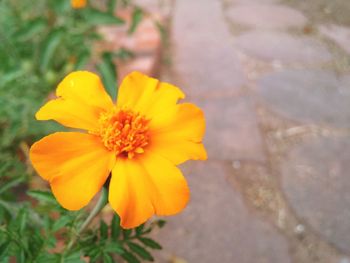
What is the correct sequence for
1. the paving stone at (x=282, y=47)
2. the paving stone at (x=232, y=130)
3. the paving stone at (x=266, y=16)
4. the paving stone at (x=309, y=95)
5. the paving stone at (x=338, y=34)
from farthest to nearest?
the paving stone at (x=266, y=16) → the paving stone at (x=338, y=34) → the paving stone at (x=282, y=47) → the paving stone at (x=309, y=95) → the paving stone at (x=232, y=130)

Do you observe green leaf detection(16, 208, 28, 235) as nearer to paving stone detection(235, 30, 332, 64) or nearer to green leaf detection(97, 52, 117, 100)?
green leaf detection(97, 52, 117, 100)

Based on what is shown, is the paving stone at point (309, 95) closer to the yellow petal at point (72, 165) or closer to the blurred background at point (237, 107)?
the blurred background at point (237, 107)

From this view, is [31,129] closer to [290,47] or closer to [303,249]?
[303,249]

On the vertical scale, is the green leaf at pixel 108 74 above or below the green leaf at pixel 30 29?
below

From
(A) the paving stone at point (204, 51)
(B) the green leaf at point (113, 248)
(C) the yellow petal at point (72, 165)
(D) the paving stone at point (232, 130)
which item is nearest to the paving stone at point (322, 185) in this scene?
(D) the paving stone at point (232, 130)

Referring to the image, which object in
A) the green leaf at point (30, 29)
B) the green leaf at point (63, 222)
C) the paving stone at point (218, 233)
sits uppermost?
the green leaf at point (63, 222)

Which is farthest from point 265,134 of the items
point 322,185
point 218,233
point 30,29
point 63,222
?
point 63,222

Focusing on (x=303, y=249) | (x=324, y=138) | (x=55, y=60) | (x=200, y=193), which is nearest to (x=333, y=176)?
(x=324, y=138)

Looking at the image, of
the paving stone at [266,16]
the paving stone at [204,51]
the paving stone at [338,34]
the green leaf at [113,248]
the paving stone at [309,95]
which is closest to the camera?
the green leaf at [113,248]
